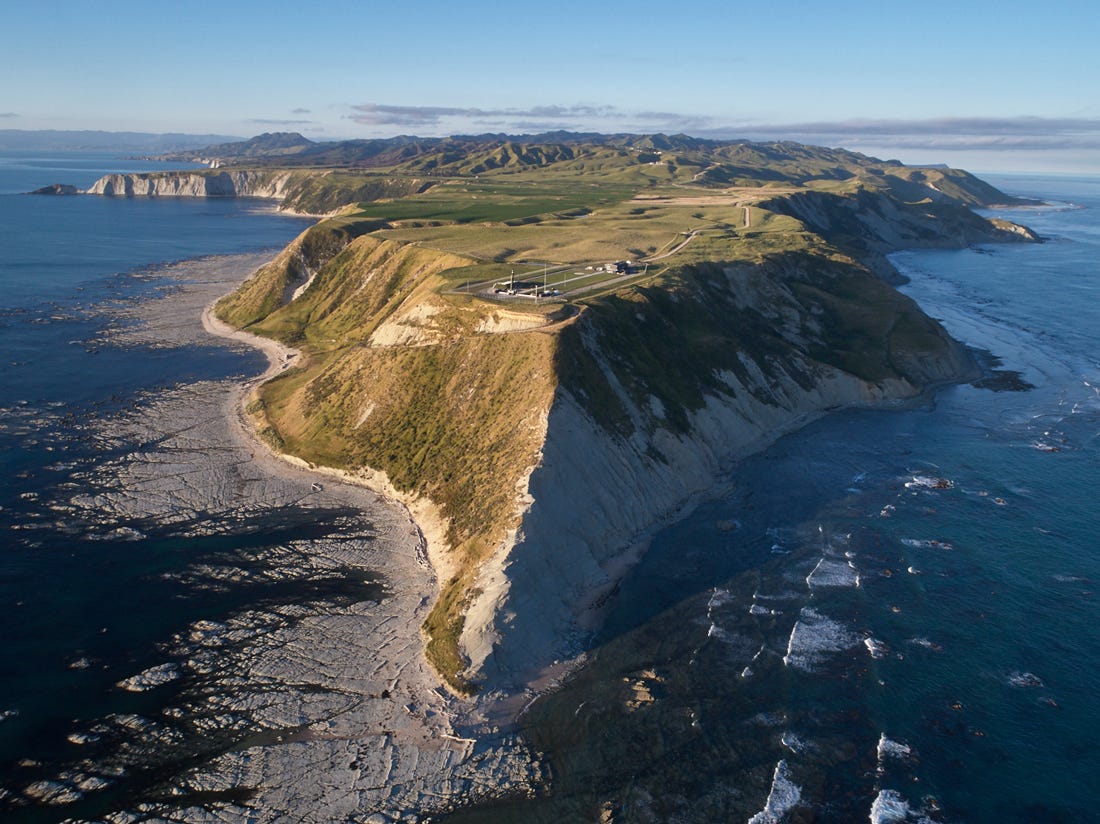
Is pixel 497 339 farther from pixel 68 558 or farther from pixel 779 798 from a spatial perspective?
pixel 779 798

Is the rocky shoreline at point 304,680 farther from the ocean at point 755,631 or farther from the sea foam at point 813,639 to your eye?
the sea foam at point 813,639

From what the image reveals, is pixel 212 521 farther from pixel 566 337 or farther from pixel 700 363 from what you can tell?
pixel 700 363

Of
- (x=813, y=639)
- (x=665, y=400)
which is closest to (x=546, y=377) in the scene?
(x=665, y=400)

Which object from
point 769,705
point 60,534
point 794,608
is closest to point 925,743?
point 769,705

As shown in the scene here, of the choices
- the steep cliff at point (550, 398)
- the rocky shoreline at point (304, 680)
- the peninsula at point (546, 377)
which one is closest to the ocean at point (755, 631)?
the rocky shoreline at point (304, 680)

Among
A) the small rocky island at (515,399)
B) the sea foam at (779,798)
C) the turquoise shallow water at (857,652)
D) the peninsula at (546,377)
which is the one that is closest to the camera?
the sea foam at (779,798)

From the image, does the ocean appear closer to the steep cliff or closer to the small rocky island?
the small rocky island
